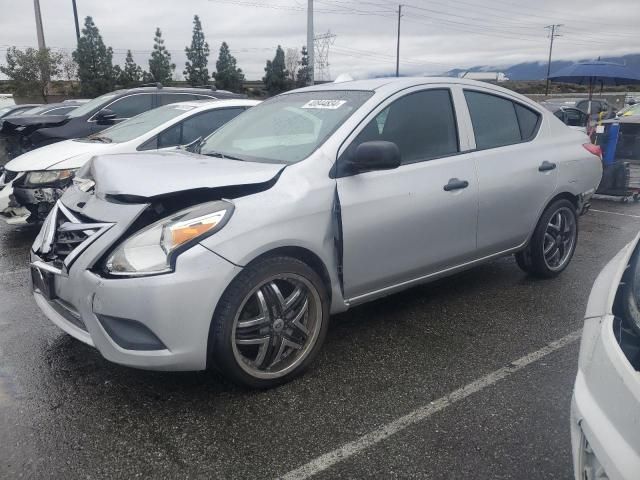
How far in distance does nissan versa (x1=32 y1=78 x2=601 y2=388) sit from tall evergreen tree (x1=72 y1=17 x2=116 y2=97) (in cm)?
4109

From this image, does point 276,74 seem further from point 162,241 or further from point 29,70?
point 162,241

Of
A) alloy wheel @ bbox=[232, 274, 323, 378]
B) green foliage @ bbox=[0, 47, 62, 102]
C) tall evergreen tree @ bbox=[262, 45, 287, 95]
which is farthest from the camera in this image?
tall evergreen tree @ bbox=[262, 45, 287, 95]

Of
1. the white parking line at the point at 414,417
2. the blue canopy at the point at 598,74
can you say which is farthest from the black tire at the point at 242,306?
the blue canopy at the point at 598,74

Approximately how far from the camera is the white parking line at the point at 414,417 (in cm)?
241

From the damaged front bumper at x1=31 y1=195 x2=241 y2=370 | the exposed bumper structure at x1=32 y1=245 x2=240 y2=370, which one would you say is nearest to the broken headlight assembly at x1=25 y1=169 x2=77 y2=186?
the damaged front bumper at x1=31 y1=195 x2=241 y2=370

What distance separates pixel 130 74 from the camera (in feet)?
148

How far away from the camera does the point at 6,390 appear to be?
3043 millimetres

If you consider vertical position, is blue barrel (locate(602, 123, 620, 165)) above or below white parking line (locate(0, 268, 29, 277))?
above

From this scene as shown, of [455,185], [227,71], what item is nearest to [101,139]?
[455,185]

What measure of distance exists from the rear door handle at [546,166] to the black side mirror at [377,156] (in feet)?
5.74

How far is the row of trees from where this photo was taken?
35.8 metres

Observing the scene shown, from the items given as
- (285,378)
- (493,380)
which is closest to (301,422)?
(285,378)

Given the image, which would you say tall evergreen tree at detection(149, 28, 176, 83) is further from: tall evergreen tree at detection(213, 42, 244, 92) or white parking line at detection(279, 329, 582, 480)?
white parking line at detection(279, 329, 582, 480)

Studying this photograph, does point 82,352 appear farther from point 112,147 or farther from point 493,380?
point 112,147
